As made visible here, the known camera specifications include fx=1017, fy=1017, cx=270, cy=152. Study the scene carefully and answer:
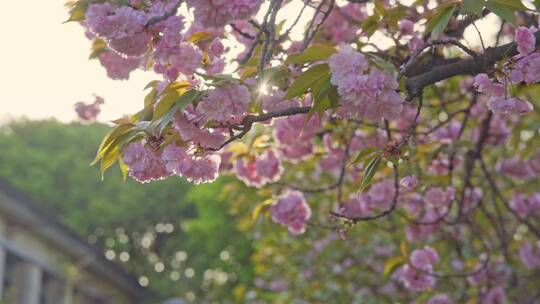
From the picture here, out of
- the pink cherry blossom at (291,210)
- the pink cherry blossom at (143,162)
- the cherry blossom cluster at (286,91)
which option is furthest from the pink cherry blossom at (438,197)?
the pink cherry blossom at (143,162)

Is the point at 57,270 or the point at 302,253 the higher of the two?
the point at 57,270

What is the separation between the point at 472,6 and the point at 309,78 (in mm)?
493

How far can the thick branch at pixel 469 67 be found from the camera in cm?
311

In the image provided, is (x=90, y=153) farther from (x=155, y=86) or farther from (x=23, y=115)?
(x=155, y=86)

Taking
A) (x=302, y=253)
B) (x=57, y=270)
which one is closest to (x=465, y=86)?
(x=302, y=253)

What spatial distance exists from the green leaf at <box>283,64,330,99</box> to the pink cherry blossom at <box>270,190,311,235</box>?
243 centimetres

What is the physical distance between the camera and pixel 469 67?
128 inches

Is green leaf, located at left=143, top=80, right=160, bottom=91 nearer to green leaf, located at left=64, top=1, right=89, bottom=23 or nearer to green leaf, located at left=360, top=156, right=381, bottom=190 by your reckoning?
green leaf, located at left=64, top=1, right=89, bottom=23

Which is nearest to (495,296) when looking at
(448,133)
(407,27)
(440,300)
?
(440,300)

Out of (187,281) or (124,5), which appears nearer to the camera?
(124,5)

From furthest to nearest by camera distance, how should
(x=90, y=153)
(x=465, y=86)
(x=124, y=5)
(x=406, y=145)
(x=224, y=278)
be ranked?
(x=90, y=153) < (x=224, y=278) < (x=465, y=86) < (x=406, y=145) < (x=124, y=5)

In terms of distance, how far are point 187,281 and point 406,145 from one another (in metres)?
27.7

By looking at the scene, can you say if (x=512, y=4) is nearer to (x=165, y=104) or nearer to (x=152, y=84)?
(x=165, y=104)

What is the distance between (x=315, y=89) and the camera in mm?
2912
